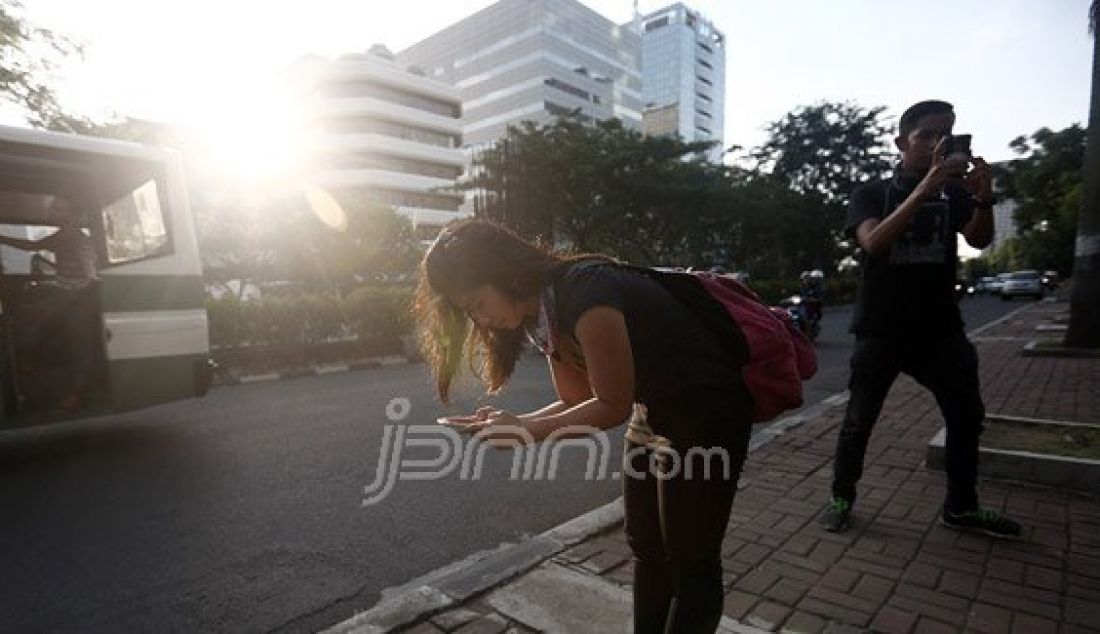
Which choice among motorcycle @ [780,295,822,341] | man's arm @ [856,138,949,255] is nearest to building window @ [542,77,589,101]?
motorcycle @ [780,295,822,341]

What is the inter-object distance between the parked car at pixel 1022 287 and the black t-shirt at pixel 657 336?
43.4m

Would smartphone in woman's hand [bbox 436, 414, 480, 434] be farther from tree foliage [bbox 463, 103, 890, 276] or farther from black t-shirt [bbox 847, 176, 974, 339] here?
tree foliage [bbox 463, 103, 890, 276]

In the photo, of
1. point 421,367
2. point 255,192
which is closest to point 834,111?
point 255,192

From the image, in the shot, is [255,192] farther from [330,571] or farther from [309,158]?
[309,158]

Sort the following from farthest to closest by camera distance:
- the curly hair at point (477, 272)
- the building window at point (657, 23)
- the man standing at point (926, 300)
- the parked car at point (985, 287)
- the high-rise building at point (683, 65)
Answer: the building window at point (657, 23)
the high-rise building at point (683, 65)
the parked car at point (985, 287)
the man standing at point (926, 300)
the curly hair at point (477, 272)

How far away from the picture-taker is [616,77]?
88188 millimetres

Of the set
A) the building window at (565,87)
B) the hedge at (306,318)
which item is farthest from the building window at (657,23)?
the hedge at (306,318)

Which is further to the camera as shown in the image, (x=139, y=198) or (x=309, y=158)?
(x=309, y=158)

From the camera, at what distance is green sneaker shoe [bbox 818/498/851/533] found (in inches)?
131

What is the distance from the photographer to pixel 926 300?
3.08 meters

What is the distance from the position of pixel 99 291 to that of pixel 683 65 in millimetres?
113554

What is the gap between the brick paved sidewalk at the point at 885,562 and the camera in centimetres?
248

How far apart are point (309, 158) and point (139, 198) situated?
58.1 meters

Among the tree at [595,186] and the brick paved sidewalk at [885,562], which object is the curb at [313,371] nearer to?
the brick paved sidewalk at [885,562]
